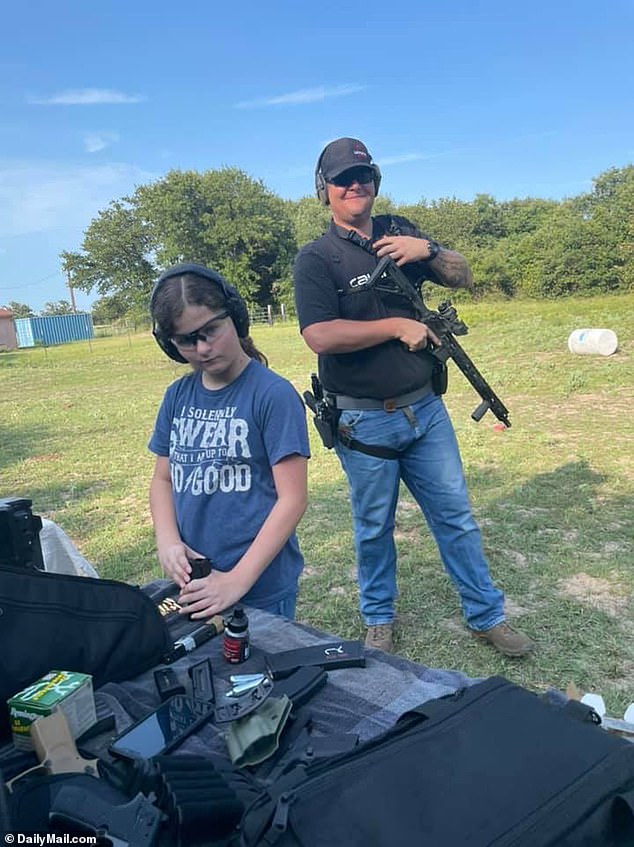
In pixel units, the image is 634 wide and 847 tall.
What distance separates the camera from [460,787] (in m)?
1.01

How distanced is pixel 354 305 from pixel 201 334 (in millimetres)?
1067

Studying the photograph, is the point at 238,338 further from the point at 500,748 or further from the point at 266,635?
the point at 500,748

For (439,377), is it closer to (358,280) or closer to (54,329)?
(358,280)

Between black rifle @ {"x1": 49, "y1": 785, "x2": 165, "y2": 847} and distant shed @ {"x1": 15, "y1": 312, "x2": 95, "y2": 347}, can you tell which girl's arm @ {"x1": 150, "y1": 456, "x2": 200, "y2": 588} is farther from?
distant shed @ {"x1": 15, "y1": 312, "x2": 95, "y2": 347}

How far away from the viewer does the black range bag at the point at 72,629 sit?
1.51 m

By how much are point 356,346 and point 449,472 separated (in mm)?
690

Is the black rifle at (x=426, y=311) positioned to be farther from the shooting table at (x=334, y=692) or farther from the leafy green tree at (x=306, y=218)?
the leafy green tree at (x=306, y=218)

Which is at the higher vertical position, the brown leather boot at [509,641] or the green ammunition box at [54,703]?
the green ammunition box at [54,703]

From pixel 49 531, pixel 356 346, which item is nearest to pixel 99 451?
pixel 49 531

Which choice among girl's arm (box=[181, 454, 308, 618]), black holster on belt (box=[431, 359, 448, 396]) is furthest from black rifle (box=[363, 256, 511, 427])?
girl's arm (box=[181, 454, 308, 618])

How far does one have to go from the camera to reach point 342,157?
108 inches

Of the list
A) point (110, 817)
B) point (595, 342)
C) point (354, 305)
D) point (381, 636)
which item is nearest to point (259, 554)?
point (110, 817)

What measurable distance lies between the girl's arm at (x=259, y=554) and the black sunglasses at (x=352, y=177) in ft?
4.51

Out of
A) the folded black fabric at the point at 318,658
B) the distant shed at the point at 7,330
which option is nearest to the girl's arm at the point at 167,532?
the folded black fabric at the point at 318,658
